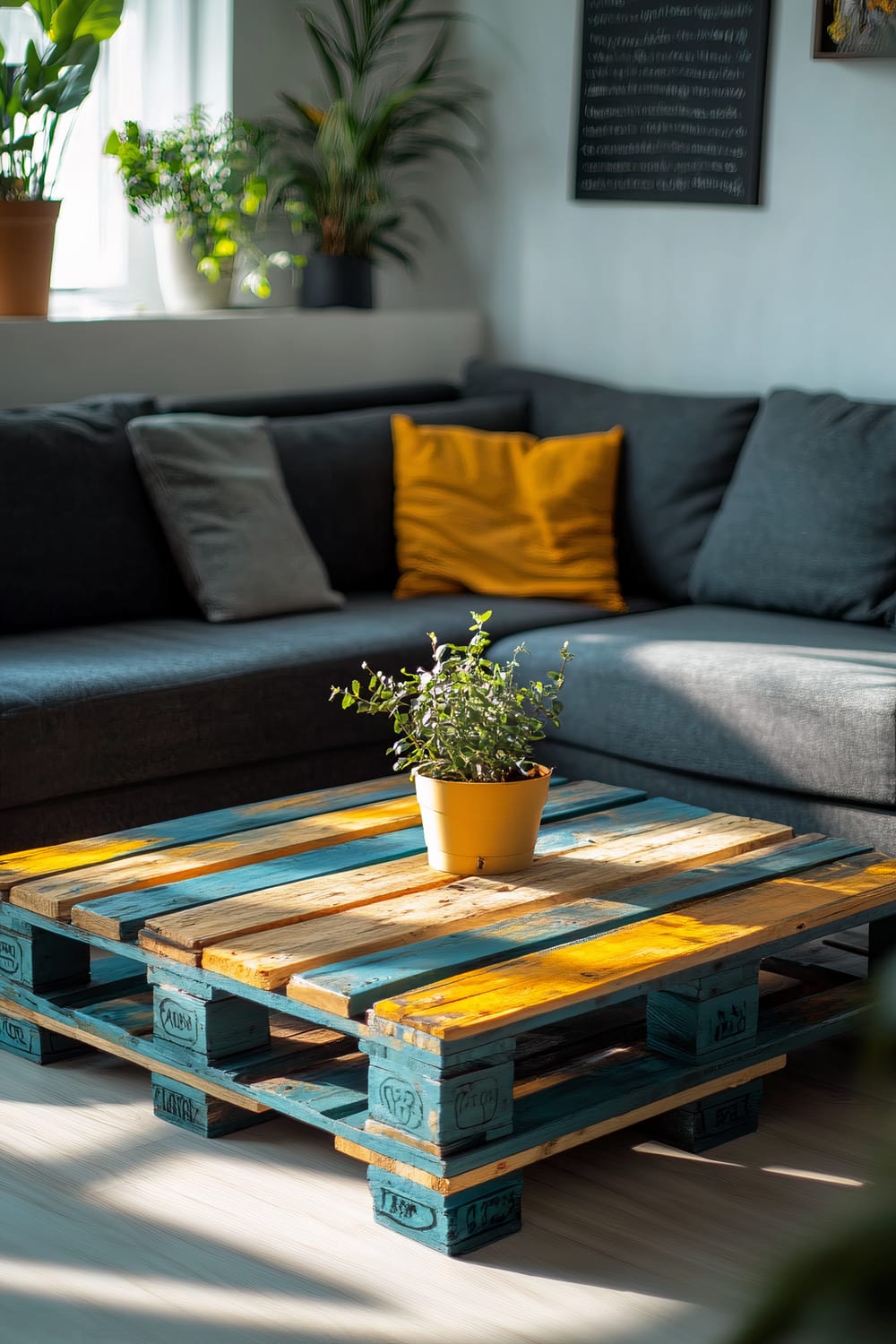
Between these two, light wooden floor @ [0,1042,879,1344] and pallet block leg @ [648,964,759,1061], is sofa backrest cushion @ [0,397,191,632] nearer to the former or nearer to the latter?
light wooden floor @ [0,1042,879,1344]

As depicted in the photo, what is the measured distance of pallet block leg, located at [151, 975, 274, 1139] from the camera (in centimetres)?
199

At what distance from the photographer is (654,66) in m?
4.09

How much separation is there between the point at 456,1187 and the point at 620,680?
1460mm

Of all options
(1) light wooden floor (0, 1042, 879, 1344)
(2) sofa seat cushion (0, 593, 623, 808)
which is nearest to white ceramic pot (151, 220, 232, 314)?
(2) sofa seat cushion (0, 593, 623, 808)

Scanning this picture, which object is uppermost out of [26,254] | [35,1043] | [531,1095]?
[26,254]

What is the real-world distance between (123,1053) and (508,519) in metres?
1.95

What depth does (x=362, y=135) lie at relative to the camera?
166 inches

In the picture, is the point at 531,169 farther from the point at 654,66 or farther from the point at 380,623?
the point at 380,623

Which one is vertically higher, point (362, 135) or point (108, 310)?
point (362, 135)

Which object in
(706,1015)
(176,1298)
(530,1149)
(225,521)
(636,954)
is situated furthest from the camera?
(225,521)

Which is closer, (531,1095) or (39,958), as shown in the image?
(531,1095)

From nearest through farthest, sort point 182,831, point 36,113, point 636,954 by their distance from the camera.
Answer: point 636,954 → point 182,831 → point 36,113

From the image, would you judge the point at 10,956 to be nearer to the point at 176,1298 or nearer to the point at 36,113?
the point at 176,1298

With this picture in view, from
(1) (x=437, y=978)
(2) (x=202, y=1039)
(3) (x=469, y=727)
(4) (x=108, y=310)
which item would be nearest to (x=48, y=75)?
(4) (x=108, y=310)
